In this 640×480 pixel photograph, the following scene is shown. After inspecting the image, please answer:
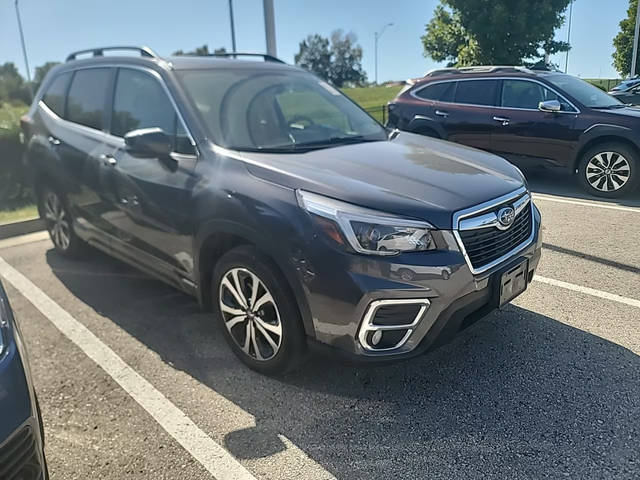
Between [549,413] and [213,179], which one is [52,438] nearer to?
[213,179]

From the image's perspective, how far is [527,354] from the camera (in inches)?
124

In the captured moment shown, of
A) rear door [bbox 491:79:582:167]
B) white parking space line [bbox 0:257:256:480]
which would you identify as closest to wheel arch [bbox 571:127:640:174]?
rear door [bbox 491:79:582:167]

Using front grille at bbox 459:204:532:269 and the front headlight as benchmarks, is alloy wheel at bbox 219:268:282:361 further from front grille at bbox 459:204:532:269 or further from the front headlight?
front grille at bbox 459:204:532:269

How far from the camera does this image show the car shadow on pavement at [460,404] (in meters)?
2.34

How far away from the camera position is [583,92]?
7.47 metres

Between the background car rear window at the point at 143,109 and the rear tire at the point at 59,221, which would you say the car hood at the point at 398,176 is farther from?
the rear tire at the point at 59,221

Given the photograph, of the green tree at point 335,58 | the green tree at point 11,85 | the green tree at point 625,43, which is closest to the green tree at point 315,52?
the green tree at point 335,58

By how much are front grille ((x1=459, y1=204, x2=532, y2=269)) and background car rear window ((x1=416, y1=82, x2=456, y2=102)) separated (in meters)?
5.87

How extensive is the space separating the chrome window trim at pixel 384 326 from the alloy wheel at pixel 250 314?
1.64 feet

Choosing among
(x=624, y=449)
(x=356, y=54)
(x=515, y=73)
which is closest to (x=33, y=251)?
(x=624, y=449)

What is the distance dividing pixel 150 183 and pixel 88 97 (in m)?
1.51

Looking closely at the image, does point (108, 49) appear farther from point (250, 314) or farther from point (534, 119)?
point (534, 119)

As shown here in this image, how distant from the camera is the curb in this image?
20.8ft

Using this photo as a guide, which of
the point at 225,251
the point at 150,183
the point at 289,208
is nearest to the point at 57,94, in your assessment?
the point at 150,183
